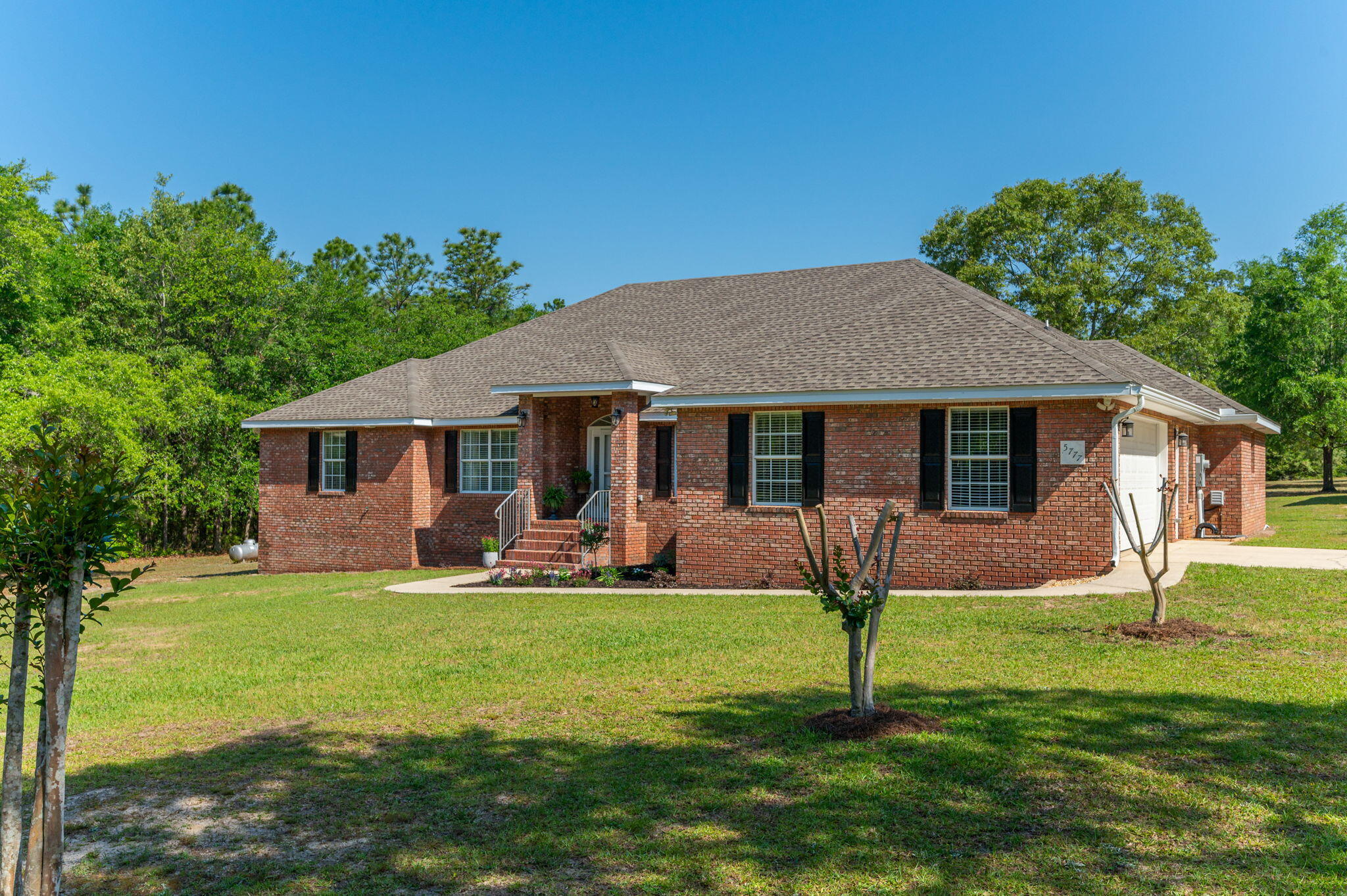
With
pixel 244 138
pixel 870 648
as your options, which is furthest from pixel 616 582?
pixel 244 138

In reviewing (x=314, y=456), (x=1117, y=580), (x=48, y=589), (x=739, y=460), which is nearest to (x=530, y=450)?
(x=739, y=460)

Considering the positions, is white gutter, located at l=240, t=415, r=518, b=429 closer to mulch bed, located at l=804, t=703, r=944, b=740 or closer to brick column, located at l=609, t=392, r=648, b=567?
brick column, located at l=609, t=392, r=648, b=567

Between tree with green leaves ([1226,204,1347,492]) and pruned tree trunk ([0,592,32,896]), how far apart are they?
4622 centimetres

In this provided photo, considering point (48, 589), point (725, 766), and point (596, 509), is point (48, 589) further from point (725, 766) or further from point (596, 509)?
point (596, 509)

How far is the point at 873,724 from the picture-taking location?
657 centimetres

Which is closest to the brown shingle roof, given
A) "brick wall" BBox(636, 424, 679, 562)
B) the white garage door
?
"brick wall" BBox(636, 424, 679, 562)

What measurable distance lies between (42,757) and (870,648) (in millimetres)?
4987

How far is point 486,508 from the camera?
21.7 m

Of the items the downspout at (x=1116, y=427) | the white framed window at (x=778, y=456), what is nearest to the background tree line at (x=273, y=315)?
the white framed window at (x=778, y=456)

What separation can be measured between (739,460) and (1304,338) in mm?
36916

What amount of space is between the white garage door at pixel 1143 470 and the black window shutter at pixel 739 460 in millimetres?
6123

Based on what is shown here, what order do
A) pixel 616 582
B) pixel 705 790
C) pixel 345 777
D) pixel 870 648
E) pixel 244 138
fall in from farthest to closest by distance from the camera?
pixel 244 138 < pixel 616 582 < pixel 870 648 < pixel 345 777 < pixel 705 790

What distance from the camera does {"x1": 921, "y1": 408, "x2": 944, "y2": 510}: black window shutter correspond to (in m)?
14.8

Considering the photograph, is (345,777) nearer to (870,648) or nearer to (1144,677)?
(870,648)
